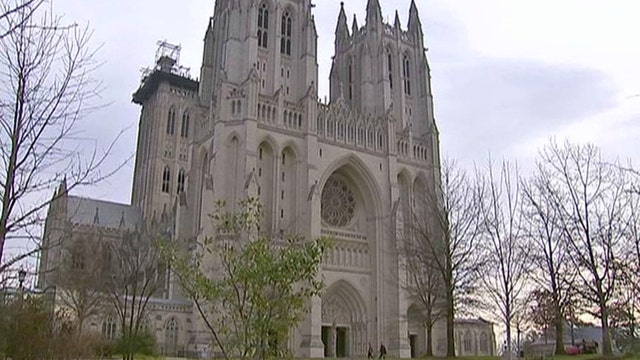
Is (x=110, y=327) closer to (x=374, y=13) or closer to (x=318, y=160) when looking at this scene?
(x=318, y=160)

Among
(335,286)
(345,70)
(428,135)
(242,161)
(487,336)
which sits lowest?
(487,336)

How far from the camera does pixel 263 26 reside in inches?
2077

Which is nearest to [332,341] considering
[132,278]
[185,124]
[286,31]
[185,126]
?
[132,278]

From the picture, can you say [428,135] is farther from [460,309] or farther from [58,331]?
[58,331]

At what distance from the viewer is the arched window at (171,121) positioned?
78.6 m

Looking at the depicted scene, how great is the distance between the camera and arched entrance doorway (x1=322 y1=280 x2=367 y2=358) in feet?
159

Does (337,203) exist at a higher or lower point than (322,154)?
lower

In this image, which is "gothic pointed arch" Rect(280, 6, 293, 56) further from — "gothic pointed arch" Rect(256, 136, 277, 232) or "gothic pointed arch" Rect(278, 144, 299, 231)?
Result: "gothic pointed arch" Rect(278, 144, 299, 231)

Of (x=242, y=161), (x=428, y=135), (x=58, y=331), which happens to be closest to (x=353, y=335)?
(x=242, y=161)

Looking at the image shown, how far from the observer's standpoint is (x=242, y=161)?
4488cm

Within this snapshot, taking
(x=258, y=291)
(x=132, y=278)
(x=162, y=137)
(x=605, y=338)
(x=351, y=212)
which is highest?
(x=162, y=137)

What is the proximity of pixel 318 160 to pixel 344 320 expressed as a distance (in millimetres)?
14542

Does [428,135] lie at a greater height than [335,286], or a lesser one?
greater

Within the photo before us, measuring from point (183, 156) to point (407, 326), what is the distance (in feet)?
140
